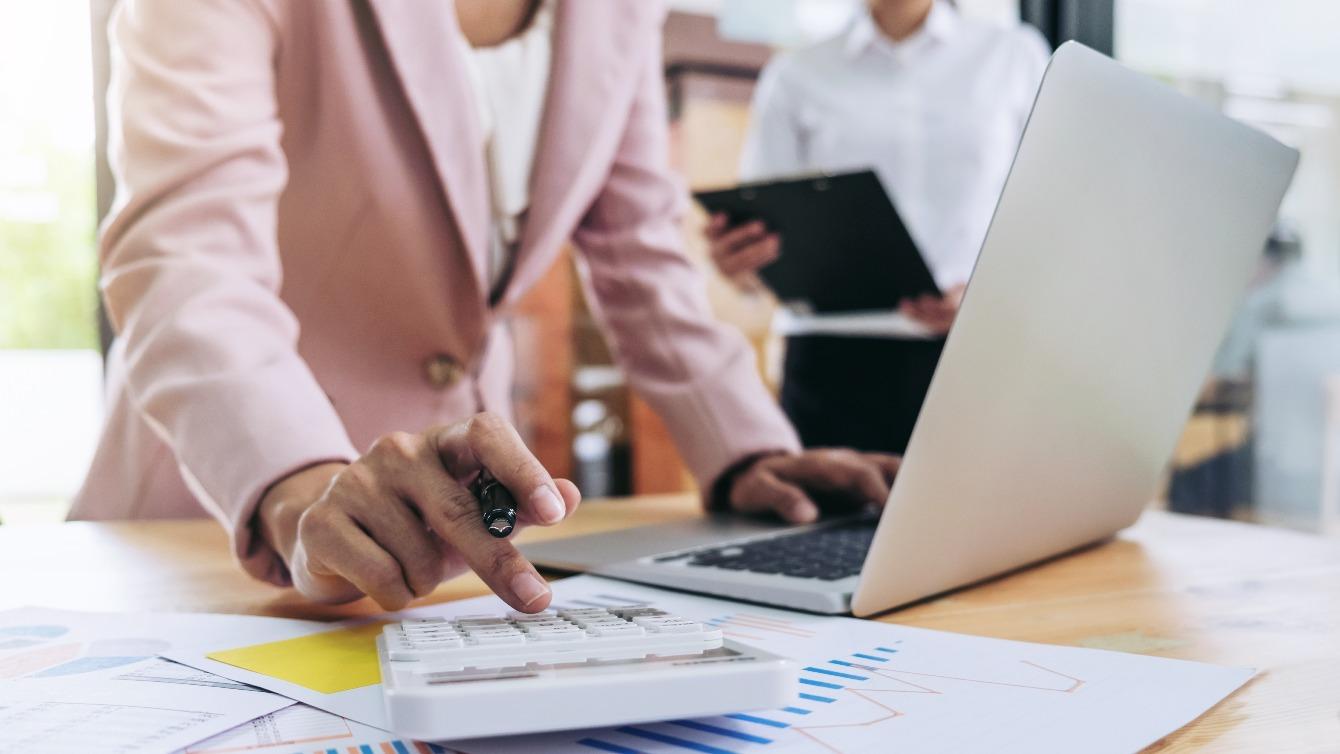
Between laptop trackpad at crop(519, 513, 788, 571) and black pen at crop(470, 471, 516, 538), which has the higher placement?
black pen at crop(470, 471, 516, 538)

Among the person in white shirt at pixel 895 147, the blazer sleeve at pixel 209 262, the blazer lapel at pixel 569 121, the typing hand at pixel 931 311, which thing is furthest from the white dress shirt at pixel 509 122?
the person in white shirt at pixel 895 147

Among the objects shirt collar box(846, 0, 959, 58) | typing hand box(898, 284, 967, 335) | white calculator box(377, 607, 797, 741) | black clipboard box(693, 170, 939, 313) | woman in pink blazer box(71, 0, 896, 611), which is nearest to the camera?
white calculator box(377, 607, 797, 741)

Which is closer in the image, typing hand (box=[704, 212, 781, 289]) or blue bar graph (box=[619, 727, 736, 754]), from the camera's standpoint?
blue bar graph (box=[619, 727, 736, 754])

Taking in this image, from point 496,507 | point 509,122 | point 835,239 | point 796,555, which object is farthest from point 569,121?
point 496,507

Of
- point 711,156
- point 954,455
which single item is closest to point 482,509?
point 954,455

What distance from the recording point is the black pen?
513mm

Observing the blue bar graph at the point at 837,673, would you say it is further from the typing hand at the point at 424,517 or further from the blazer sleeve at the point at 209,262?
the blazer sleeve at the point at 209,262

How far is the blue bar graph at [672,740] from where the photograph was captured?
1.22ft

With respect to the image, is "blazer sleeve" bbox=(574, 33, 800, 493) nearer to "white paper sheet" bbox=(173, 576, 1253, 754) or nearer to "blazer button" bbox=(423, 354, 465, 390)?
"blazer button" bbox=(423, 354, 465, 390)

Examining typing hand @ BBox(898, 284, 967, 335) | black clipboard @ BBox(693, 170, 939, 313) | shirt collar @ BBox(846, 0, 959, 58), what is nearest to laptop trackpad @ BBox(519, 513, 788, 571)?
black clipboard @ BBox(693, 170, 939, 313)

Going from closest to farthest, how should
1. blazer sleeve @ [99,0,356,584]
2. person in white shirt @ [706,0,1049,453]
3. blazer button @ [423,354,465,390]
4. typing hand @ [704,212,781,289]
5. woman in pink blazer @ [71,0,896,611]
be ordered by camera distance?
woman in pink blazer @ [71,0,896,611], blazer sleeve @ [99,0,356,584], blazer button @ [423,354,465,390], typing hand @ [704,212,781,289], person in white shirt @ [706,0,1049,453]

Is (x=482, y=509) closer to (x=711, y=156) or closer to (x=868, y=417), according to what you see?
(x=868, y=417)

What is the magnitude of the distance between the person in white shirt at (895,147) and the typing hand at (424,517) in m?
1.34

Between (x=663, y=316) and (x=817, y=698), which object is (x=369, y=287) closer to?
(x=663, y=316)
